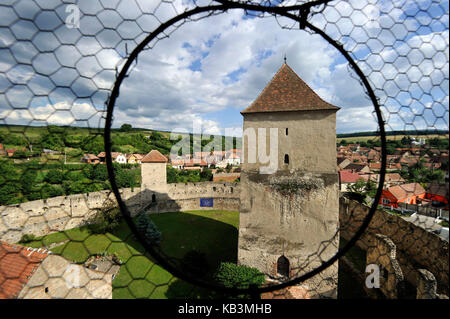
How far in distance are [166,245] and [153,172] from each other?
4.75m

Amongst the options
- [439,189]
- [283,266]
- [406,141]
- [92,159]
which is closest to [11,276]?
[92,159]

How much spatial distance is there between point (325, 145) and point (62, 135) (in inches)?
159

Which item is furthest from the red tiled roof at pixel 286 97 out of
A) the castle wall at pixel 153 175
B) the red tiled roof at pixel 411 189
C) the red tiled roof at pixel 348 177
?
the red tiled roof at pixel 348 177

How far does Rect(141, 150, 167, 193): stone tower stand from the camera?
34.3 feet

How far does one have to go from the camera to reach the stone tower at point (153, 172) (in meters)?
10.4

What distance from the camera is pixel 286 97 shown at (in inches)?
163

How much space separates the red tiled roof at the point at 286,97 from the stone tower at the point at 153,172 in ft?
24.9

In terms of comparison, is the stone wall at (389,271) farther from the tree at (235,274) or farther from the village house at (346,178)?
the village house at (346,178)

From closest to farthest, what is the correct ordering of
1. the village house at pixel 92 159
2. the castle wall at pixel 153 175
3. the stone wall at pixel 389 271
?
the village house at pixel 92 159 → the stone wall at pixel 389 271 → the castle wall at pixel 153 175

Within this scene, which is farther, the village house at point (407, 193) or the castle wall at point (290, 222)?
the castle wall at point (290, 222)

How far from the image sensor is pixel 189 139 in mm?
25531

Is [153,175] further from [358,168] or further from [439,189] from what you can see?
[358,168]

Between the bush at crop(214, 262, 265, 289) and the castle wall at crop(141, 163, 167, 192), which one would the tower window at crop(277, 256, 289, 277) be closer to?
the bush at crop(214, 262, 265, 289)
